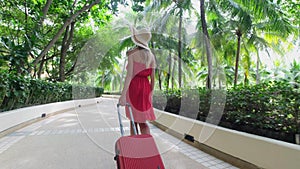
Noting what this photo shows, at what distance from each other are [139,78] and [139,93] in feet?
0.49

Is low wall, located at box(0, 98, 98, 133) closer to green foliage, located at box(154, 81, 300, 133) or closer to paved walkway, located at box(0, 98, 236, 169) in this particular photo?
paved walkway, located at box(0, 98, 236, 169)

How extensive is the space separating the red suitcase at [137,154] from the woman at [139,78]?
0.46 meters

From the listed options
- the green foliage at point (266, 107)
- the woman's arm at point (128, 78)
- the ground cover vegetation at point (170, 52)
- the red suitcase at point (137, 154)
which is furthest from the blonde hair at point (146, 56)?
the green foliage at point (266, 107)

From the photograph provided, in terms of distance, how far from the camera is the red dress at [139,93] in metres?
1.84

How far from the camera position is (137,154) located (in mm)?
1372

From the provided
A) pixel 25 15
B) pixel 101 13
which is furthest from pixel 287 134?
pixel 25 15

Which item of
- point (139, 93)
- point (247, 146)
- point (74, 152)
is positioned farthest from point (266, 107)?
point (74, 152)

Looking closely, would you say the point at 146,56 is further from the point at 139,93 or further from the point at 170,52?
the point at 170,52

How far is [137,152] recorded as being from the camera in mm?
1382

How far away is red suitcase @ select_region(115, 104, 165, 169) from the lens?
1343 millimetres

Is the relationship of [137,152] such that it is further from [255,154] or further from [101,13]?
[101,13]

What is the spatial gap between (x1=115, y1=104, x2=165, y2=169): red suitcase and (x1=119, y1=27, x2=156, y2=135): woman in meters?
0.46

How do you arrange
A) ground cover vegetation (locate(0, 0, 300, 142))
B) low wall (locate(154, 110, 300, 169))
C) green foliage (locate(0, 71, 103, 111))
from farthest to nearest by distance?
green foliage (locate(0, 71, 103, 111)) → ground cover vegetation (locate(0, 0, 300, 142)) → low wall (locate(154, 110, 300, 169))

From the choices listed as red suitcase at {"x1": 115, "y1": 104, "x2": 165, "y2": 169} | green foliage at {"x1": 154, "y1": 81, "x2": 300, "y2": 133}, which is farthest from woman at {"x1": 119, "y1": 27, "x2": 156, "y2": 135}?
green foliage at {"x1": 154, "y1": 81, "x2": 300, "y2": 133}
